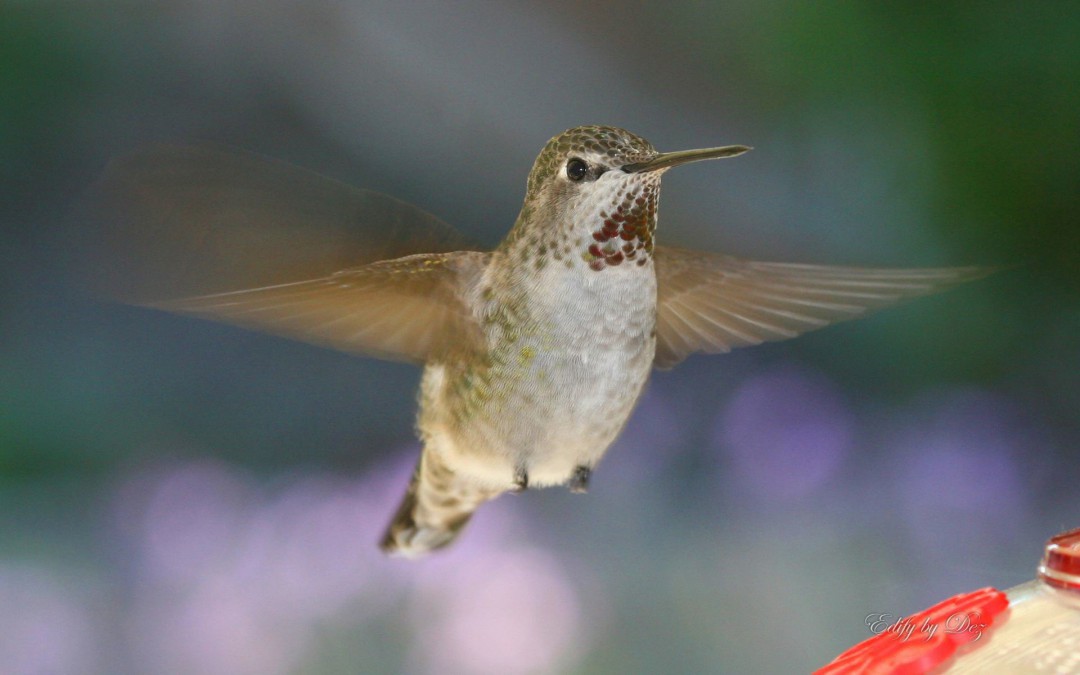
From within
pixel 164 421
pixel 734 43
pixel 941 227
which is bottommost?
pixel 164 421

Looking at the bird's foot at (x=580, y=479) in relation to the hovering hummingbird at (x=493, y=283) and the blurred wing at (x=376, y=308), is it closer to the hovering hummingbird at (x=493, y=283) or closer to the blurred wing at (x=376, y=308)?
the hovering hummingbird at (x=493, y=283)

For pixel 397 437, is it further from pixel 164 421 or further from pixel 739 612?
pixel 739 612

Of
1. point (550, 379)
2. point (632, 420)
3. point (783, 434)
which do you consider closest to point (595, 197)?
point (550, 379)

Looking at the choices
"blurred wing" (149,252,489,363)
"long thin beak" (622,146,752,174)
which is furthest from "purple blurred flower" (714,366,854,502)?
"long thin beak" (622,146,752,174)

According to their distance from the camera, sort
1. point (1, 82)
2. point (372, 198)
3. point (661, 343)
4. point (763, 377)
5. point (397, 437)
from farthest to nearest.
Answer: point (763, 377) → point (397, 437) → point (1, 82) → point (661, 343) → point (372, 198)

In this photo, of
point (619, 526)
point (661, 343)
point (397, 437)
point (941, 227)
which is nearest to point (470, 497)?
point (661, 343)

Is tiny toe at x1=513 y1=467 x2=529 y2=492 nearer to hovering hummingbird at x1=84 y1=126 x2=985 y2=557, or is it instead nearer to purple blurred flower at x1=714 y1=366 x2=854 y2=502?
hovering hummingbird at x1=84 y1=126 x2=985 y2=557

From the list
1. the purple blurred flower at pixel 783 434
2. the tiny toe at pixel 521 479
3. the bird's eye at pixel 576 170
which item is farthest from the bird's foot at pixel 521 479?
the purple blurred flower at pixel 783 434
